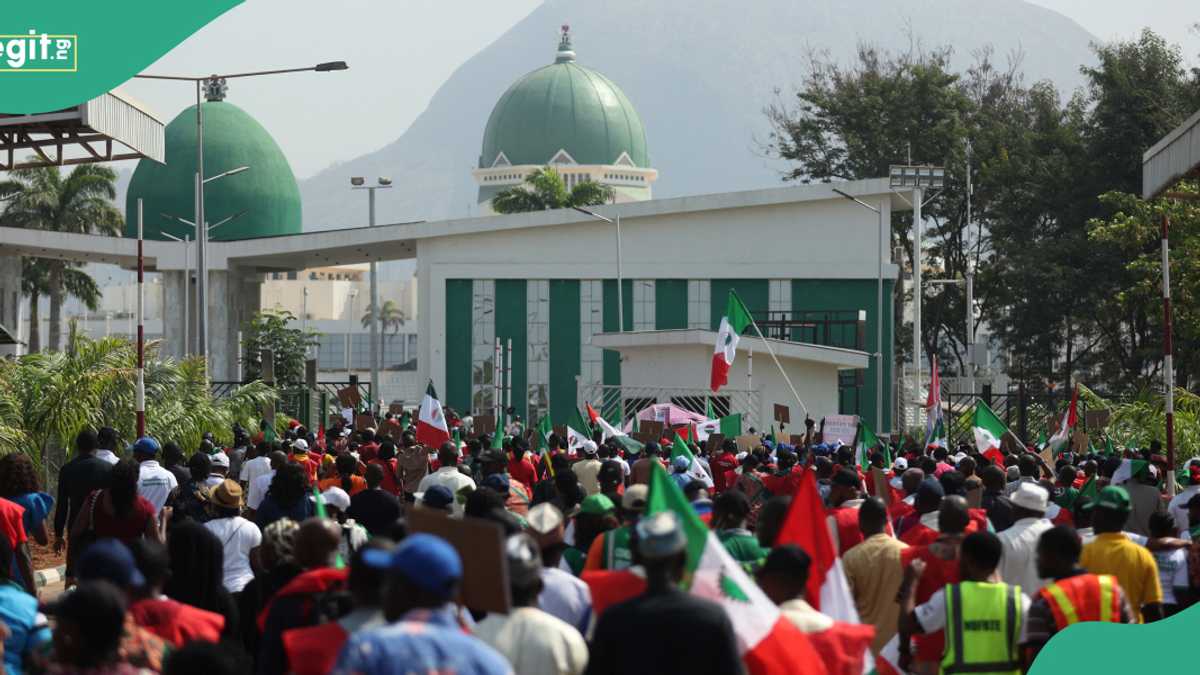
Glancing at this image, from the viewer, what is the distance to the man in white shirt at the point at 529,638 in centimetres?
580

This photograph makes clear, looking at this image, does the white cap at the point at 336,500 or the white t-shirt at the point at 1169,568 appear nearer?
the white t-shirt at the point at 1169,568

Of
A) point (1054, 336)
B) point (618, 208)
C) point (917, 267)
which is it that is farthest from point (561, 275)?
point (1054, 336)

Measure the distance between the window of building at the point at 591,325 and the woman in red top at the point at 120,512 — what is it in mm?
42545

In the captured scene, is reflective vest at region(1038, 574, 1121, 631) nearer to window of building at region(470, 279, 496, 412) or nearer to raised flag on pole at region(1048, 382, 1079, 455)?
raised flag on pole at region(1048, 382, 1079, 455)

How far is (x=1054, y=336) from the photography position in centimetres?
5397

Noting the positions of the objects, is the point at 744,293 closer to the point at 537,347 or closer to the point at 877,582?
the point at 537,347

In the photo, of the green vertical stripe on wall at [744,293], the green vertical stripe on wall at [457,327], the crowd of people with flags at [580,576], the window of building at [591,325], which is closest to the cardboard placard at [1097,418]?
the crowd of people with flags at [580,576]

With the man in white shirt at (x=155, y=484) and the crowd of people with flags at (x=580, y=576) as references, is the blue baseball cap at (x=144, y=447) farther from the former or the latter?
the man in white shirt at (x=155, y=484)

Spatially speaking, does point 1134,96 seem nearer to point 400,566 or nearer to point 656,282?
point 656,282

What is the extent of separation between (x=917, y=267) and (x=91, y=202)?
3178cm

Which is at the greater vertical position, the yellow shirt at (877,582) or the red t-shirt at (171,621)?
the red t-shirt at (171,621)

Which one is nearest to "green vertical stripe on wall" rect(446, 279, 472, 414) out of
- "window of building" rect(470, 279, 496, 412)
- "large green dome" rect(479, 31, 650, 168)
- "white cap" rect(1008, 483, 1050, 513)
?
"window of building" rect(470, 279, 496, 412)

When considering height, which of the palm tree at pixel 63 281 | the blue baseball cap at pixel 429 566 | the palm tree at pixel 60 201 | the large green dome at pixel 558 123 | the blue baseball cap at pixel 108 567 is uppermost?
the large green dome at pixel 558 123

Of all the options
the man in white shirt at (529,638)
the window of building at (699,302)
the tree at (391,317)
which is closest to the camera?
the man in white shirt at (529,638)
